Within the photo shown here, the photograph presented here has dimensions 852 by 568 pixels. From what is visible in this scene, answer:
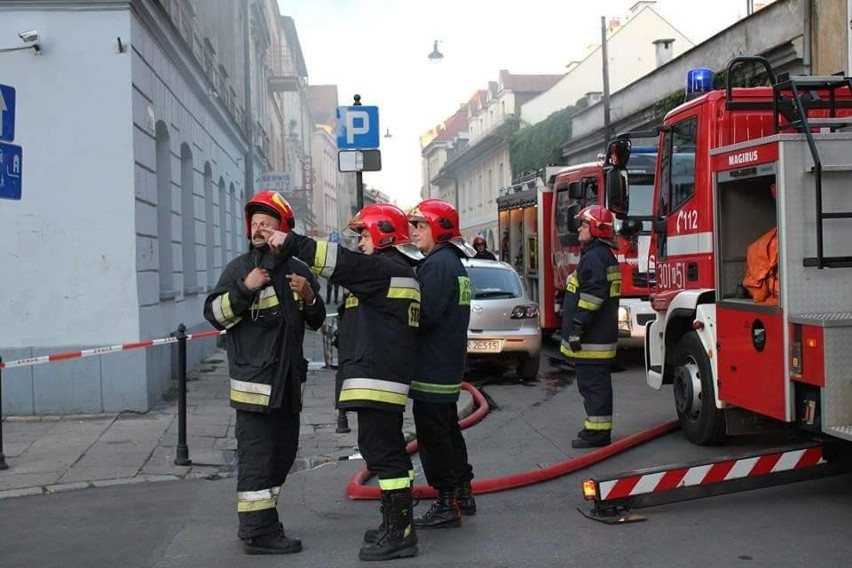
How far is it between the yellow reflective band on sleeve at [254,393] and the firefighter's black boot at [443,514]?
3.91ft

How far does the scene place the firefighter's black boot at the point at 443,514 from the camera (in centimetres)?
543

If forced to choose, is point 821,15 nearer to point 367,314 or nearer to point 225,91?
point 225,91

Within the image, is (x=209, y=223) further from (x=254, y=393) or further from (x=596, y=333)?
(x=254, y=393)

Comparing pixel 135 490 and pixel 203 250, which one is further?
pixel 203 250

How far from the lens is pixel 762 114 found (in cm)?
721

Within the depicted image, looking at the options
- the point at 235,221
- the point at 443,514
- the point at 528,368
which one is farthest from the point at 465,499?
the point at 235,221

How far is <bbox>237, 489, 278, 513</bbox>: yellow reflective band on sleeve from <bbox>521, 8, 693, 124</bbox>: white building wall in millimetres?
37484

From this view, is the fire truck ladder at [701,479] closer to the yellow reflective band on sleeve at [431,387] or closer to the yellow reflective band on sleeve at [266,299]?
the yellow reflective band on sleeve at [431,387]

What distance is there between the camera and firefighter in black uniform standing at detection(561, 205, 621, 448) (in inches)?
299

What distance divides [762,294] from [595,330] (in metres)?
1.82

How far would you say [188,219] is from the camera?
48.0ft

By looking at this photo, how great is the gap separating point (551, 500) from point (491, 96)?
53.2 m

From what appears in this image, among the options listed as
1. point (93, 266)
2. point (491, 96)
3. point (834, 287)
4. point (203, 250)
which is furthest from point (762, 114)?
point (491, 96)

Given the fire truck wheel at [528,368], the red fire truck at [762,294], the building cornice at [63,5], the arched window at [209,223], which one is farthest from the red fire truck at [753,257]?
the arched window at [209,223]
